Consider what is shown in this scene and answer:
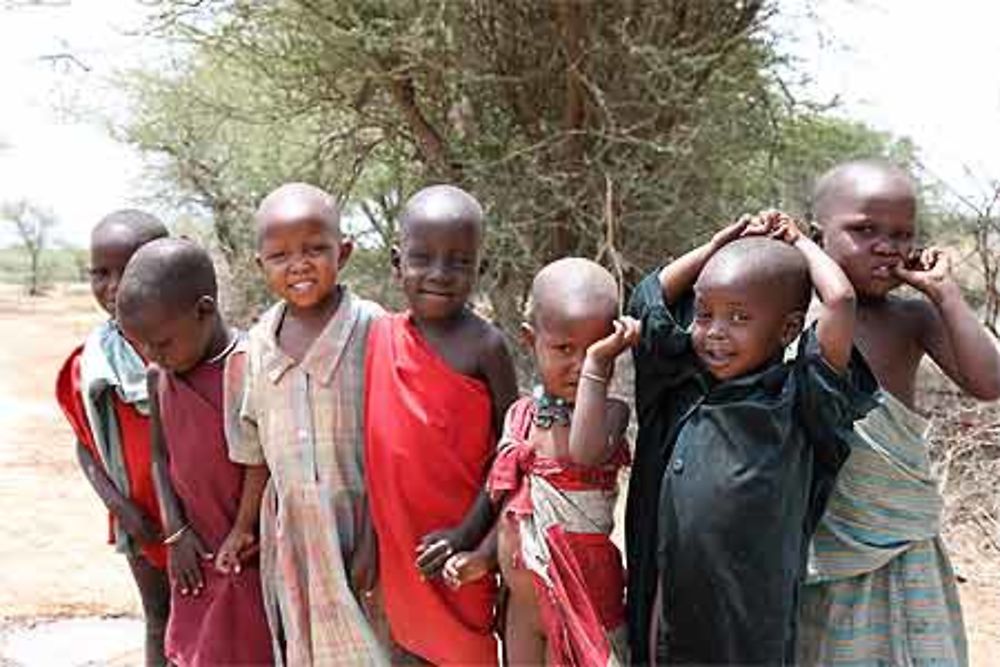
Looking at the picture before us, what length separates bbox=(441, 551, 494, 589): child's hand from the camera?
7.20 ft

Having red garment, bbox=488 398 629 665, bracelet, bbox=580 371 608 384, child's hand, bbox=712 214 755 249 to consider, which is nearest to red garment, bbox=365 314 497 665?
red garment, bbox=488 398 629 665

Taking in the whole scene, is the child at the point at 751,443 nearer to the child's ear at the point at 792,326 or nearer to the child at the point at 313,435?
the child's ear at the point at 792,326

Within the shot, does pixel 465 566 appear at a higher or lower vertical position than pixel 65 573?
higher

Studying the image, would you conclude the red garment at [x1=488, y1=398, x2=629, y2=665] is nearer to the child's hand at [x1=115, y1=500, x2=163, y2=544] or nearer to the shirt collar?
the shirt collar

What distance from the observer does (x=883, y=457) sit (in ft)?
6.51

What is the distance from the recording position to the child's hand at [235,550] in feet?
7.91

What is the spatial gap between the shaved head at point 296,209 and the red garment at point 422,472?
0.27 m

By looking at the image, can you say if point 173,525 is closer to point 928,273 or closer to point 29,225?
point 928,273

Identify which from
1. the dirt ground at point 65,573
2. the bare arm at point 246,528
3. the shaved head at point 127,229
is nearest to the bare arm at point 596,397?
the bare arm at point 246,528

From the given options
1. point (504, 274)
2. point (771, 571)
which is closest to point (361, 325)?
point (771, 571)

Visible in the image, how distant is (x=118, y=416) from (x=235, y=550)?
0.55 metres

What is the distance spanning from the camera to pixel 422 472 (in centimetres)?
224

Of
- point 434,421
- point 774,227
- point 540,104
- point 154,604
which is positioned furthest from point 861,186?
point 540,104

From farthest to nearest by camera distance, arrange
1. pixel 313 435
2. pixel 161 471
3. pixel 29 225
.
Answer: pixel 29 225
pixel 161 471
pixel 313 435
